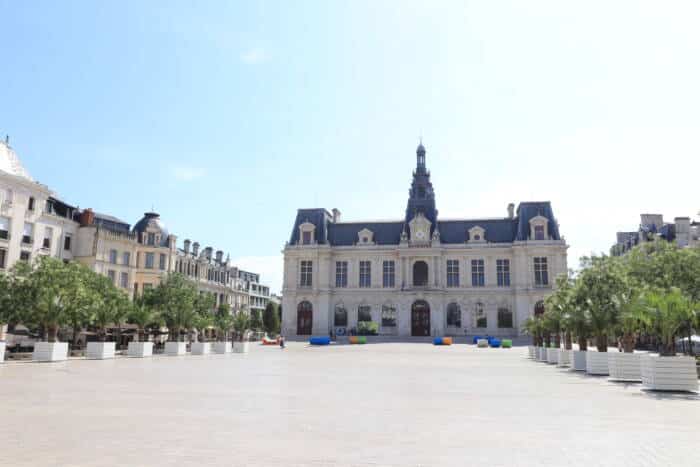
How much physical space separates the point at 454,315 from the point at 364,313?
12.3m

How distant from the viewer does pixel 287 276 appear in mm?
81000

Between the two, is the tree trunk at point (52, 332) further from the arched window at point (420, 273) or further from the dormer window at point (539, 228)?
the dormer window at point (539, 228)

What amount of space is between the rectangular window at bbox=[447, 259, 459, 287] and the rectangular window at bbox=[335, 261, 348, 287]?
47.5 feet

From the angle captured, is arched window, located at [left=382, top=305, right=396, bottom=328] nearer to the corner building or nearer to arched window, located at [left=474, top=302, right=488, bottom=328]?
the corner building

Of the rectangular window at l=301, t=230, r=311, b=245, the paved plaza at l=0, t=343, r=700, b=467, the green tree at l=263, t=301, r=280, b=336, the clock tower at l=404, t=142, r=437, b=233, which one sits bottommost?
the paved plaza at l=0, t=343, r=700, b=467

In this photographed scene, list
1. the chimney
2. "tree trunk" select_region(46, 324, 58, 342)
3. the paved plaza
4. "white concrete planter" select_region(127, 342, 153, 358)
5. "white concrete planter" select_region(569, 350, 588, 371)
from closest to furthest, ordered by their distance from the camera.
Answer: the paved plaza < "white concrete planter" select_region(569, 350, 588, 371) < "tree trunk" select_region(46, 324, 58, 342) < "white concrete planter" select_region(127, 342, 153, 358) < the chimney

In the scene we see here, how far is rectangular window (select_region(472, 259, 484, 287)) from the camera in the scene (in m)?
76.2

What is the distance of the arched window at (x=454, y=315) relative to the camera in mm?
74938

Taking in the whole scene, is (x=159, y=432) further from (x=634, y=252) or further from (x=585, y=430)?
→ (x=634, y=252)

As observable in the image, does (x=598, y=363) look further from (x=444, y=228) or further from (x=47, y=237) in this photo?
(x=444, y=228)

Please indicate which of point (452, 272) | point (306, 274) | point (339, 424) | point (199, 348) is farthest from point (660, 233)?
point (339, 424)

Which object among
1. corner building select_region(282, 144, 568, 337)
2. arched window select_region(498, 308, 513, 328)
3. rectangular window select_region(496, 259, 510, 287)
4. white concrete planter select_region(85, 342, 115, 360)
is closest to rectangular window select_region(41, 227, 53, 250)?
white concrete planter select_region(85, 342, 115, 360)

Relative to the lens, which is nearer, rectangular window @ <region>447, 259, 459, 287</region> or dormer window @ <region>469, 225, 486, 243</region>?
rectangular window @ <region>447, 259, 459, 287</region>

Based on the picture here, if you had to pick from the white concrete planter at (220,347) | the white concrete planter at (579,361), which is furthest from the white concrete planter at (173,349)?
the white concrete planter at (579,361)
